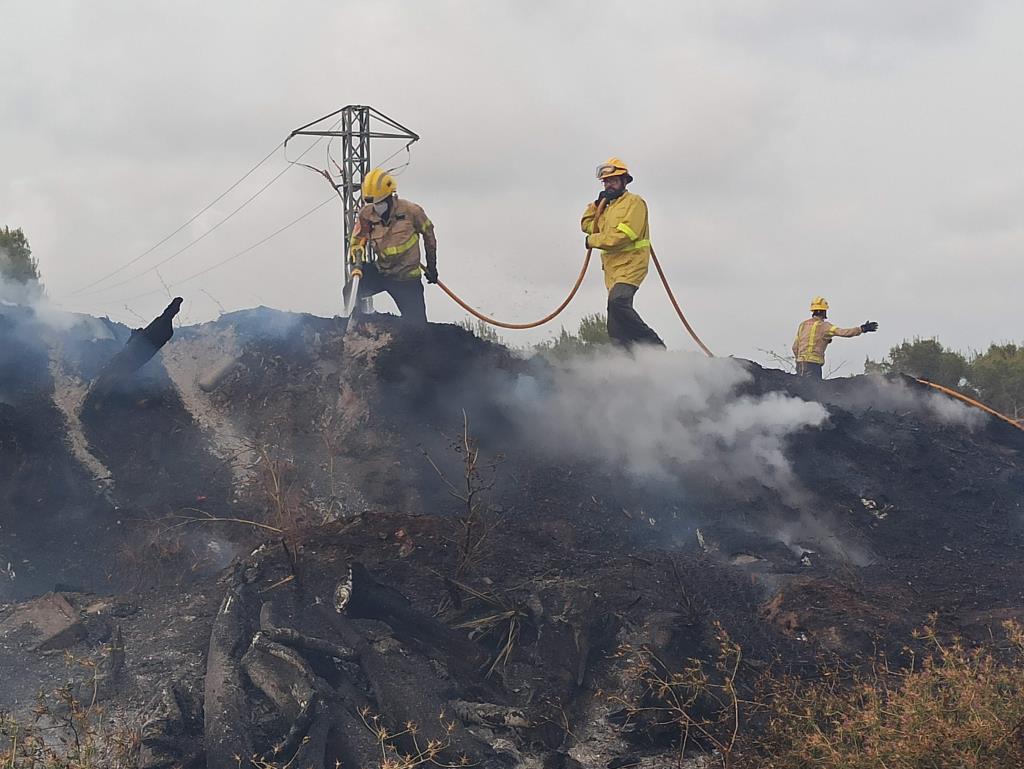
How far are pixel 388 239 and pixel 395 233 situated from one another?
3.8 inches

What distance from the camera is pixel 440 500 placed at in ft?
31.2

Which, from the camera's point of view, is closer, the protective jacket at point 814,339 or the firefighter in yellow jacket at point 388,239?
the firefighter in yellow jacket at point 388,239

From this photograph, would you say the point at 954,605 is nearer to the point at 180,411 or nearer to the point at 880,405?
the point at 880,405

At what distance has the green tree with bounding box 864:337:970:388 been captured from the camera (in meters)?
20.1

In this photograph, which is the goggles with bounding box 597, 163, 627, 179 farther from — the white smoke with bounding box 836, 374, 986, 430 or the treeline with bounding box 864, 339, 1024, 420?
the treeline with bounding box 864, 339, 1024, 420

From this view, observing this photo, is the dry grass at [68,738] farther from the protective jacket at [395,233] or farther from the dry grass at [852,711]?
the protective jacket at [395,233]


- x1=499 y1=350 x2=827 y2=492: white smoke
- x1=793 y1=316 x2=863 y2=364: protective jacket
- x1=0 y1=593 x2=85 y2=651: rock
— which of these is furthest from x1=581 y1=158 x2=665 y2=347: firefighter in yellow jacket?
x1=0 y1=593 x2=85 y2=651: rock

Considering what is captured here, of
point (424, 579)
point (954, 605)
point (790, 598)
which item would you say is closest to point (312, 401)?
point (424, 579)

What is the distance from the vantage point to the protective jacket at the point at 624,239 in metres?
10.9

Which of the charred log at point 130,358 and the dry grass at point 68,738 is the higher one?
the charred log at point 130,358

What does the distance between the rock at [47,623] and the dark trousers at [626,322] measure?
6111 millimetres

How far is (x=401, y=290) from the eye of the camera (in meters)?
11.4

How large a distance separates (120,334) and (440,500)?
455 centimetres

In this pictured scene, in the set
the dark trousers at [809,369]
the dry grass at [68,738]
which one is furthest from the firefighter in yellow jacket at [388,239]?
the dry grass at [68,738]
